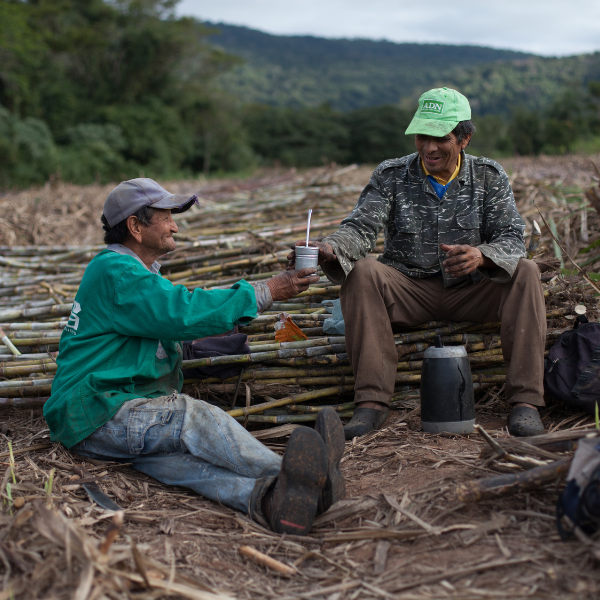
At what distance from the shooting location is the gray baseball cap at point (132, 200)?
2.60 meters

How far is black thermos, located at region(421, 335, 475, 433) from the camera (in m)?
2.77

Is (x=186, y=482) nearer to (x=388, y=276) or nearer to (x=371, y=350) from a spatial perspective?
(x=371, y=350)

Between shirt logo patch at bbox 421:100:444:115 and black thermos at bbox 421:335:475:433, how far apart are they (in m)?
1.18

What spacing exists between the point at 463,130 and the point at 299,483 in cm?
211

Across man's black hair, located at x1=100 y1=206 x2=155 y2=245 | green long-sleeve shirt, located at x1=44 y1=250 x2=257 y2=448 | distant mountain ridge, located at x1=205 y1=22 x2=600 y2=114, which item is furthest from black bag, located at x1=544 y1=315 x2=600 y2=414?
distant mountain ridge, located at x1=205 y1=22 x2=600 y2=114

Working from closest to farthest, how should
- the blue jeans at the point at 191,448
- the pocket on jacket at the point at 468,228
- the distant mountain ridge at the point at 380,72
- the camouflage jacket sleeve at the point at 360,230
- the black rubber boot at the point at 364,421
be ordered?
1. the blue jeans at the point at 191,448
2. the black rubber boot at the point at 364,421
3. the camouflage jacket sleeve at the point at 360,230
4. the pocket on jacket at the point at 468,228
5. the distant mountain ridge at the point at 380,72

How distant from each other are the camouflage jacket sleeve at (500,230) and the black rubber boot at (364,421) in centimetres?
86

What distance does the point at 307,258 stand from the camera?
2627mm

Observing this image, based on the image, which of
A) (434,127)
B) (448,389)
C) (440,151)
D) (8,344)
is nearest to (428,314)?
(448,389)

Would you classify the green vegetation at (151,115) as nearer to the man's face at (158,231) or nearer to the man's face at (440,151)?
the man's face at (440,151)

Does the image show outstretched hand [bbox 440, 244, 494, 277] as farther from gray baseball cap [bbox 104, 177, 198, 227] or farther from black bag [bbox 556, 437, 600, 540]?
gray baseball cap [bbox 104, 177, 198, 227]

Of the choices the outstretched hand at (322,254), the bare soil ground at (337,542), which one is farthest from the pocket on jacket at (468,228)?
the bare soil ground at (337,542)

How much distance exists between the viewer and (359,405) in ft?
9.97

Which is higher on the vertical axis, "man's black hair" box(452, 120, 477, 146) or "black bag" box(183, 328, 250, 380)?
"man's black hair" box(452, 120, 477, 146)
